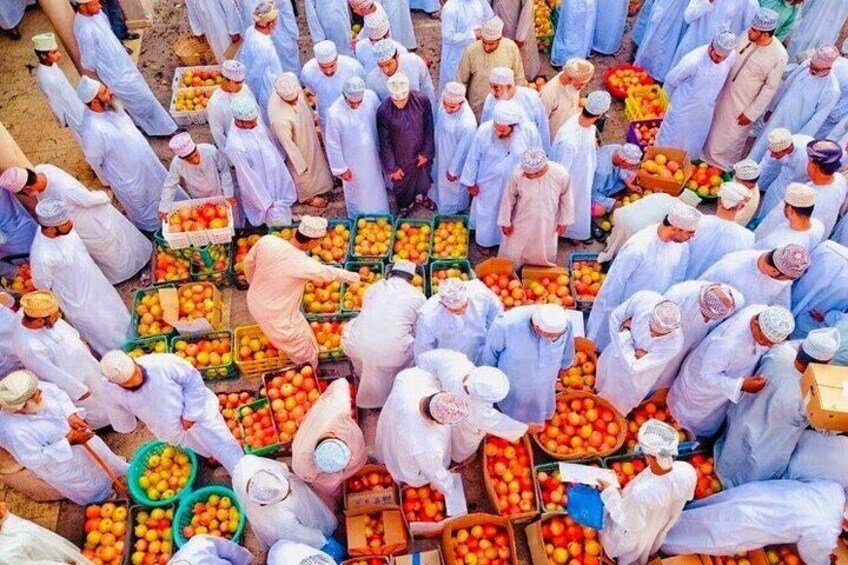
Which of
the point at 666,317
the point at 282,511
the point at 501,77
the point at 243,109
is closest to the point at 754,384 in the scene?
the point at 666,317

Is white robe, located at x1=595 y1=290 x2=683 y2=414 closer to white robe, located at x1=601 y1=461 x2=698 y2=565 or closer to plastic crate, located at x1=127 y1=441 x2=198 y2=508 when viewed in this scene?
white robe, located at x1=601 y1=461 x2=698 y2=565

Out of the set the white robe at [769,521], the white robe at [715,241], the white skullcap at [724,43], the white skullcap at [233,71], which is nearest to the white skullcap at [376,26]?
the white skullcap at [233,71]

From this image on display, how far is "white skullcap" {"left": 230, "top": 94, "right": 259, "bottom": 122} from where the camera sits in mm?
6656

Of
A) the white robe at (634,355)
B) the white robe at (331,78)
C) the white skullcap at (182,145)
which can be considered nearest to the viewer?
the white robe at (634,355)

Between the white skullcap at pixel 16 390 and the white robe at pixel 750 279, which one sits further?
the white robe at pixel 750 279

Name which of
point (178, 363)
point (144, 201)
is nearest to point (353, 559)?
point (178, 363)

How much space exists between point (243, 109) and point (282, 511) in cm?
425

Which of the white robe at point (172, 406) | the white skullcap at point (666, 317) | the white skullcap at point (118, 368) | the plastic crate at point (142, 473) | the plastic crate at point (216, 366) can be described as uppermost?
the white skullcap at point (666, 317)

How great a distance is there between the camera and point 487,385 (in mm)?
4625

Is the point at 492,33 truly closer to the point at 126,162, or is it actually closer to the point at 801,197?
the point at 801,197

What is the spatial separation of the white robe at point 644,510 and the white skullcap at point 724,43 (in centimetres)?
505

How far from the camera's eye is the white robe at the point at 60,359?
535cm

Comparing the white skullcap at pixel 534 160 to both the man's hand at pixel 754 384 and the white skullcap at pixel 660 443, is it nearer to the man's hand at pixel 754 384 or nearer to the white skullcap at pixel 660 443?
the man's hand at pixel 754 384

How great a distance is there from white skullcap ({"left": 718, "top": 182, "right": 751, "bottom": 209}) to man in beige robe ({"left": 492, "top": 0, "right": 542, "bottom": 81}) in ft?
14.1
